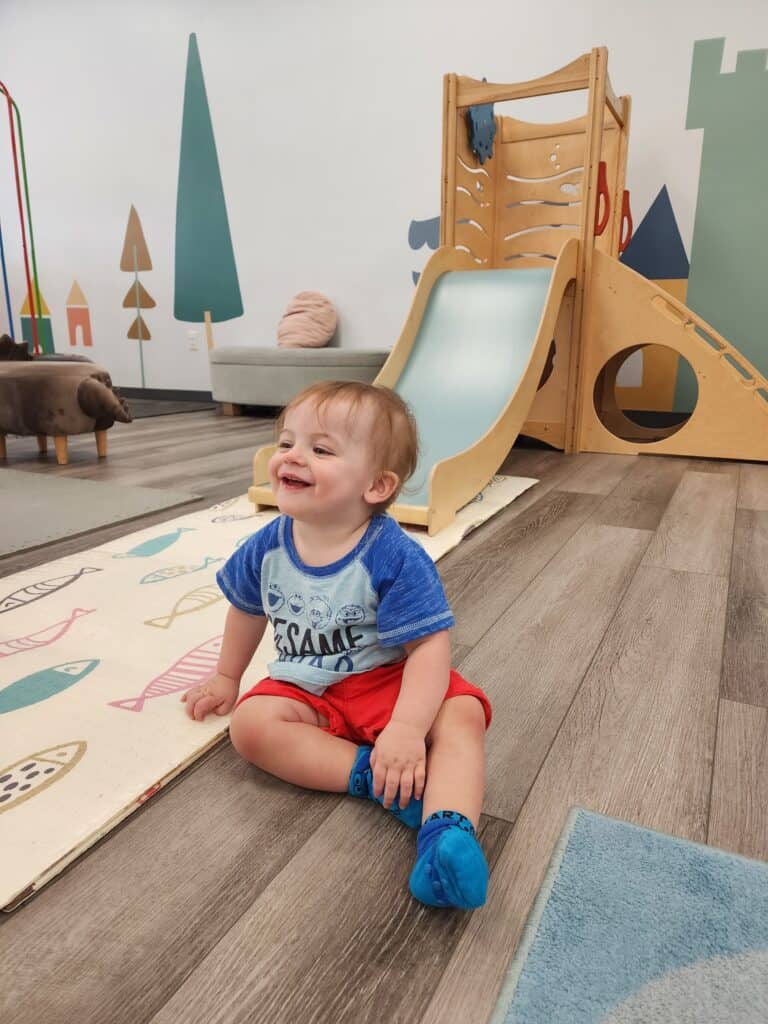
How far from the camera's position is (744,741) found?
2.81 ft

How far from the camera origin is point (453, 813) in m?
0.64

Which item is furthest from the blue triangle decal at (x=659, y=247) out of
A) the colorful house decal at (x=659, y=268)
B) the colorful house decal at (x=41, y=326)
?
the colorful house decal at (x=41, y=326)

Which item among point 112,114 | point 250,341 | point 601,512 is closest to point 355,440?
point 601,512

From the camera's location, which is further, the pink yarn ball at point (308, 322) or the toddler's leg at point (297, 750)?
the pink yarn ball at point (308, 322)

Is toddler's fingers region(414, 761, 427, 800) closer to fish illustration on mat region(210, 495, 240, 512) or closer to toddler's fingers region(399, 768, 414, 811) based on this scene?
toddler's fingers region(399, 768, 414, 811)

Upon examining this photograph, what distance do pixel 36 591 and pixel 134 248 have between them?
3.87 metres

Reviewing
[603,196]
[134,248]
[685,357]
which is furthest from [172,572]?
[134,248]

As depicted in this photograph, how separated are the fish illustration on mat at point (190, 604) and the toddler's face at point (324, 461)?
0.53 m

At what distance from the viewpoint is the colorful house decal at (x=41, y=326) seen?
505cm

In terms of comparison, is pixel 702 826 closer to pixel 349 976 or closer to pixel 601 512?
pixel 349 976

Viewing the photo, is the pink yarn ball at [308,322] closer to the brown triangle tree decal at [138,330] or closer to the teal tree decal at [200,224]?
the teal tree decal at [200,224]

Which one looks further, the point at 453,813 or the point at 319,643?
the point at 319,643

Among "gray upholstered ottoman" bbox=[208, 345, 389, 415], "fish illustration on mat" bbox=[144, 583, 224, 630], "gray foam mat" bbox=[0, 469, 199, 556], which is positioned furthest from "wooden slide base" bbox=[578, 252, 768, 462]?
"fish illustration on mat" bbox=[144, 583, 224, 630]

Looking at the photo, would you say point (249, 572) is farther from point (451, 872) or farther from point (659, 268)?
point (659, 268)
